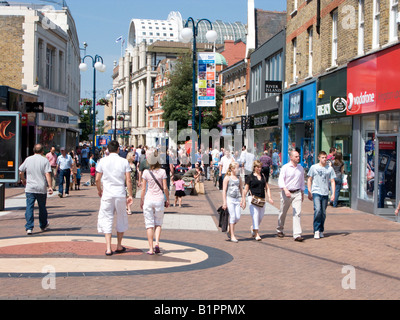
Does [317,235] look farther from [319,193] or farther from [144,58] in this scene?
[144,58]

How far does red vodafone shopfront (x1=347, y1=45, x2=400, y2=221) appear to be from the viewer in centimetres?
1581

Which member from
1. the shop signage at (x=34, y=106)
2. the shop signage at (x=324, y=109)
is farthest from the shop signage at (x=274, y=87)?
the shop signage at (x=34, y=106)

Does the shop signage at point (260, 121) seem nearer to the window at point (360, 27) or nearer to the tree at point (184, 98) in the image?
the tree at point (184, 98)

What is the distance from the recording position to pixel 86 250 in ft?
32.4

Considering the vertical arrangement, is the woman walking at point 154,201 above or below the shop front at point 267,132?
below

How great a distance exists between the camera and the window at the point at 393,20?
632 inches

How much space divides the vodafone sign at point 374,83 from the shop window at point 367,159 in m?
0.49

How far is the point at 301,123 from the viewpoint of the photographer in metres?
27.0

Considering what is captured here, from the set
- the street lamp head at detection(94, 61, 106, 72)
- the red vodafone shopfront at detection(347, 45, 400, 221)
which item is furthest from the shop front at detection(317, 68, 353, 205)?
the street lamp head at detection(94, 61, 106, 72)

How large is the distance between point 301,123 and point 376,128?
10.0 meters

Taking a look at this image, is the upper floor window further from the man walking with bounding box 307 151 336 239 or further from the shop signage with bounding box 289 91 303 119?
the man walking with bounding box 307 151 336 239
